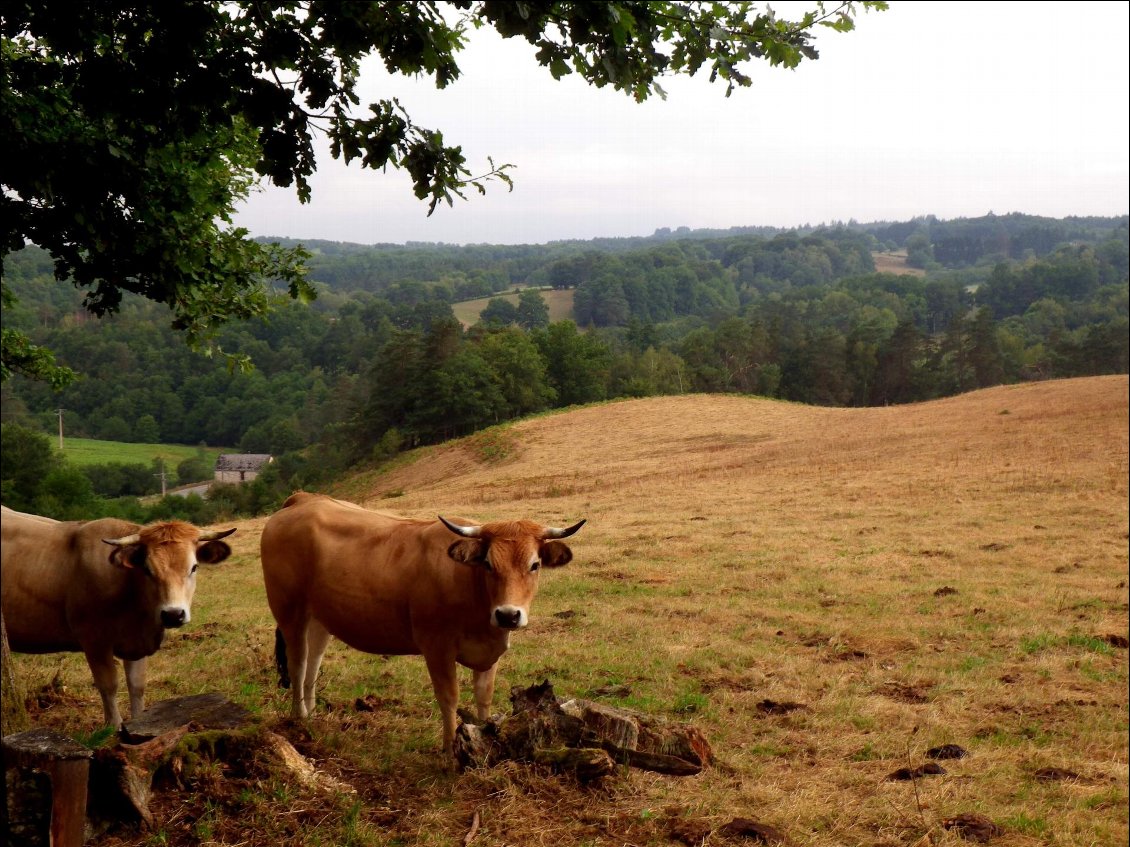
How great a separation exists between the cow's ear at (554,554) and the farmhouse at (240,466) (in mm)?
55071

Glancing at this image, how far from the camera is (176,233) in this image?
7.25 metres

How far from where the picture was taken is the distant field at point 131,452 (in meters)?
69.5

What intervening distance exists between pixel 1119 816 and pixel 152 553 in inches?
302

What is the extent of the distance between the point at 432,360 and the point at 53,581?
1644 inches

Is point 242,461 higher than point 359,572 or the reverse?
the reverse

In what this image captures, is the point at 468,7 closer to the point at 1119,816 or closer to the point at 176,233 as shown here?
the point at 176,233

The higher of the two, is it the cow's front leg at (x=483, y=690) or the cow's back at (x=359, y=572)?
the cow's back at (x=359, y=572)

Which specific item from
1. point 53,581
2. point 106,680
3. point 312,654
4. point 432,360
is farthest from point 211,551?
point 432,360

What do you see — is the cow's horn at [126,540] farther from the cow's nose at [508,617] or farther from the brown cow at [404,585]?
the cow's nose at [508,617]

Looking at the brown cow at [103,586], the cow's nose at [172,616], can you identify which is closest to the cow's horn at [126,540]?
the brown cow at [103,586]

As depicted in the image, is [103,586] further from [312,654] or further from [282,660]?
[312,654]

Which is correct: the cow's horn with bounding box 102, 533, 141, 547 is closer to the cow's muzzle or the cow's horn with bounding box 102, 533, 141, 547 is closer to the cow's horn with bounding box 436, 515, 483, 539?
the cow's horn with bounding box 436, 515, 483, 539

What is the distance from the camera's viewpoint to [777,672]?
1012cm

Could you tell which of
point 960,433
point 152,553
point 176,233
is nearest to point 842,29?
point 176,233
